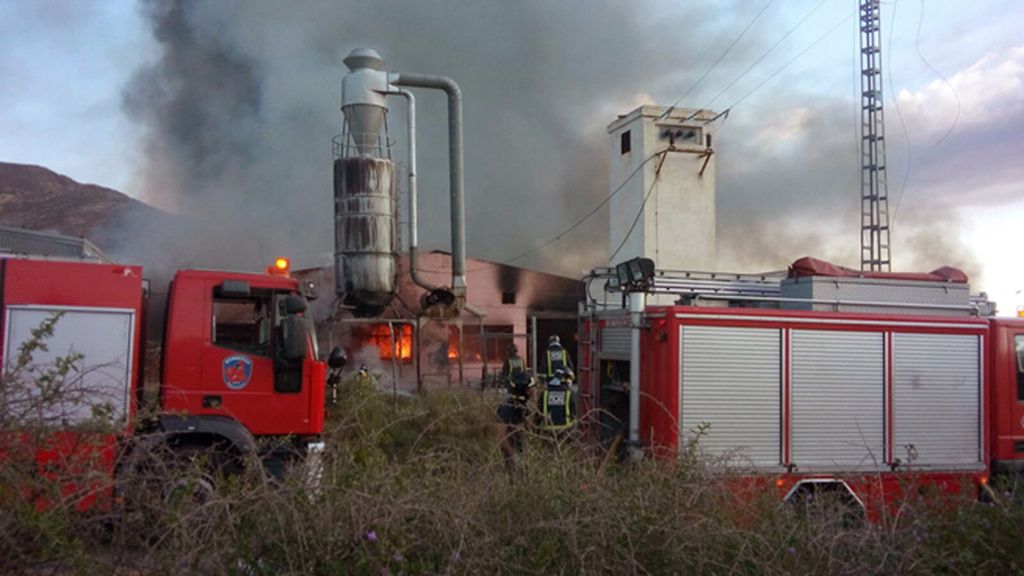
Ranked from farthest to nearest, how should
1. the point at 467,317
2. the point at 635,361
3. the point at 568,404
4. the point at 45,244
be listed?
the point at 467,317, the point at 45,244, the point at 568,404, the point at 635,361

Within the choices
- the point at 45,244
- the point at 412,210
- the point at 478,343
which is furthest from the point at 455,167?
the point at 45,244

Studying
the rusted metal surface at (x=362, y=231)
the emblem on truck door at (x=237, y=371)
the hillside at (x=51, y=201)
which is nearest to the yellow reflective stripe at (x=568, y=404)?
the emblem on truck door at (x=237, y=371)

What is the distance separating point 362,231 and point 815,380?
14049 millimetres

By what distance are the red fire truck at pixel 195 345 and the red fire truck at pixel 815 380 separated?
Answer: 2685 millimetres

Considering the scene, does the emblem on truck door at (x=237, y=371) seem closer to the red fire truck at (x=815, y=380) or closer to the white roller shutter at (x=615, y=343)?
the red fire truck at (x=815, y=380)

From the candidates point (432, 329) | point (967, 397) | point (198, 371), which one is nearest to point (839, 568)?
point (967, 397)

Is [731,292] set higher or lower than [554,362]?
higher

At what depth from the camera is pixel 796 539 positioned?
149 inches

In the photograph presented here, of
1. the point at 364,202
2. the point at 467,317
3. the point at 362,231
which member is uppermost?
the point at 364,202

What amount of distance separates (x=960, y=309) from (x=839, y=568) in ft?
17.4

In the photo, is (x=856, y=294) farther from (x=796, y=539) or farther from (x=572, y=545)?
(x=572, y=545)

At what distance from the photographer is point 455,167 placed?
69.5ft

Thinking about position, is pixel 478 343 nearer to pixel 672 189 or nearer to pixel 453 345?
pixel 453 345

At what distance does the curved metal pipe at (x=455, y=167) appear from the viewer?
20688 millimetres
